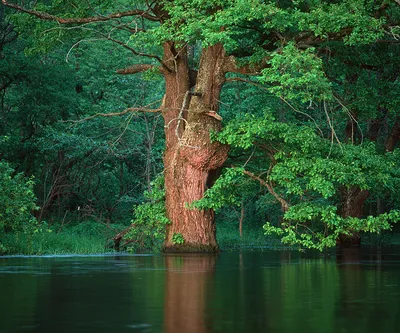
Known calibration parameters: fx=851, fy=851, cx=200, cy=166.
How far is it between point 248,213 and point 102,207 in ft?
25.4

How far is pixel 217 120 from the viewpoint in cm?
2673

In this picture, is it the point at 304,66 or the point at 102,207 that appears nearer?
the point at 304,66

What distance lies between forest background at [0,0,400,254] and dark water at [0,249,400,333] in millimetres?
5377

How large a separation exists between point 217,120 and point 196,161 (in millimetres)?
1447

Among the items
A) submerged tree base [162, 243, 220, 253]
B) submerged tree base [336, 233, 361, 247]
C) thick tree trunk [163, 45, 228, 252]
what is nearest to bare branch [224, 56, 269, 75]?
thick tree trunk [163, 45, 228, 252]

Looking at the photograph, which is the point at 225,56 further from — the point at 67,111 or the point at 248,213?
the point at 248,213

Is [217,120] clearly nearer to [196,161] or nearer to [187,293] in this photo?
[196,161]

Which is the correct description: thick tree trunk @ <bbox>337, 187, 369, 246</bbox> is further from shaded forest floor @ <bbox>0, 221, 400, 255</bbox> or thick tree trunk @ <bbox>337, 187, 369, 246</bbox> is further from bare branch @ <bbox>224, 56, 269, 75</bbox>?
bare branch @ <bbox>224, 56, 269, 75</bbox>

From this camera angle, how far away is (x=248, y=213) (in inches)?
1767

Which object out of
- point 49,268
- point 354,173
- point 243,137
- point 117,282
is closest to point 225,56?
point 243,137

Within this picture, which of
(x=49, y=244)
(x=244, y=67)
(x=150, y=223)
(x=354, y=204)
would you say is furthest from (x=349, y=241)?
(x=49, y=244)

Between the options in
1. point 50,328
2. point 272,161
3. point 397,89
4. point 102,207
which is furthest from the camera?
point 102,207

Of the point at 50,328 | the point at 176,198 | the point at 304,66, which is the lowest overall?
the point at 50,328

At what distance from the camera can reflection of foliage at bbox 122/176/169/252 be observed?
91.8 feet
